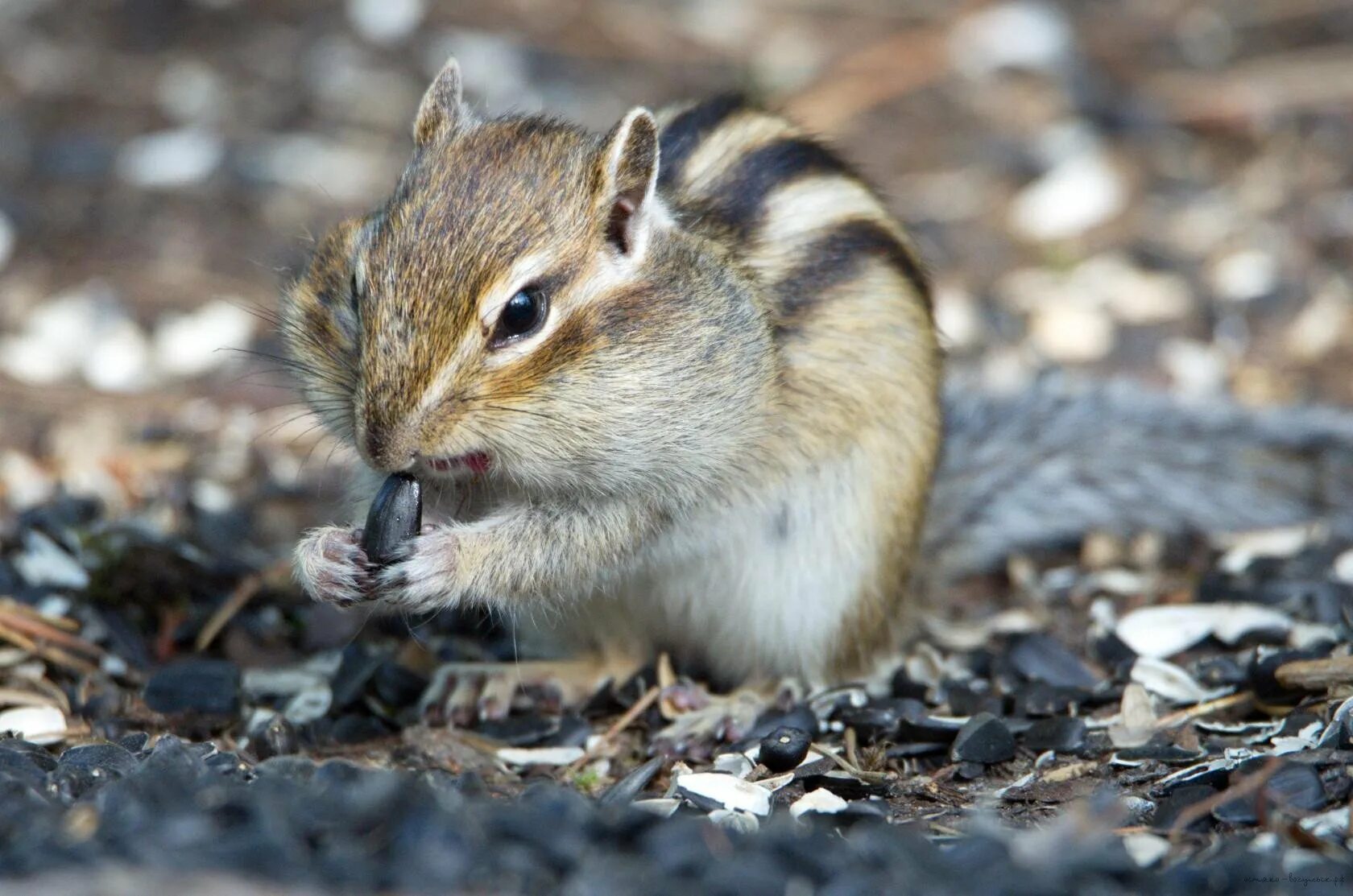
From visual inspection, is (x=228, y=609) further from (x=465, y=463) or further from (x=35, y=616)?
(x=465, y=463)

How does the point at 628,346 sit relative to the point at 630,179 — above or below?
below

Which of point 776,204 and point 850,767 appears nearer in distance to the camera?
point 850,767

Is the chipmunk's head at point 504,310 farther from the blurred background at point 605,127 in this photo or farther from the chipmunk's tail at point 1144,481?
the blurred background at point 605,127

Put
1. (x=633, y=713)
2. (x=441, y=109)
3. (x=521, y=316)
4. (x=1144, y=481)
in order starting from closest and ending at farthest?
(x=521, y=316)
(x=441, y=109)
(x=633, y=713)
(x=1144, y=481)

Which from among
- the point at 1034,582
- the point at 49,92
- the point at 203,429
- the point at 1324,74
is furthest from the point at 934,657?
the point at 49,92

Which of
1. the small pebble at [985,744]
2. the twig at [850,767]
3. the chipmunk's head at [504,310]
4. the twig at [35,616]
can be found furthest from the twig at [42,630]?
the small pebble at [985,744]

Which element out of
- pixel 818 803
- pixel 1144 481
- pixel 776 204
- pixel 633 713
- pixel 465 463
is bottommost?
pixel 633 713

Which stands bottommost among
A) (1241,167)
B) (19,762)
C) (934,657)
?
(934,657)

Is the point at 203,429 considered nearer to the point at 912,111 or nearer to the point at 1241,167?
the point at 912,111

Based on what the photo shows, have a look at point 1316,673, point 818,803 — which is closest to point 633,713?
point 818,803
